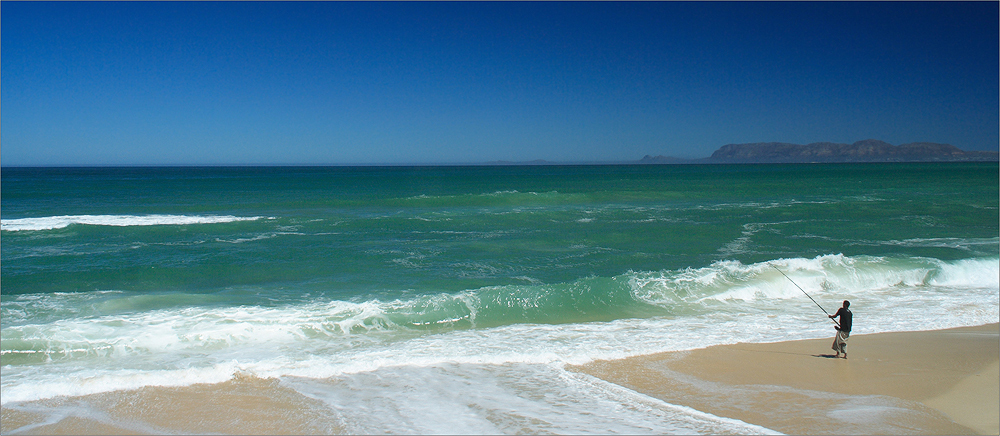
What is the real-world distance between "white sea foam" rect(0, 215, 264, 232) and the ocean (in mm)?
291

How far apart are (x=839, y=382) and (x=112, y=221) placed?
24798 mm

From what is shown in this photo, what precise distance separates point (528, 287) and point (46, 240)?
53.9 ft

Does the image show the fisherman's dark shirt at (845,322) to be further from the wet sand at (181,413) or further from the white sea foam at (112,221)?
the white sea foam at (112,221)

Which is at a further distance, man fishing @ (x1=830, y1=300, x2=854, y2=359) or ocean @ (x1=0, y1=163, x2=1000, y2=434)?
man fishing @ (x1=830, y1=300, x2=854, y2=359)

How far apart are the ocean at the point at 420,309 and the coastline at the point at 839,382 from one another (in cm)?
41

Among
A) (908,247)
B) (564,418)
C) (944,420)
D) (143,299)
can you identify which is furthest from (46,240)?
(908,247)

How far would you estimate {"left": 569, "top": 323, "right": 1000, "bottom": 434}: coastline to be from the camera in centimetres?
527

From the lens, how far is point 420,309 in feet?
30.9

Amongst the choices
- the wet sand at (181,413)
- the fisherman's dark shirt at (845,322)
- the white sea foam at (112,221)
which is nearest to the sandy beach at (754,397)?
the wet sand at (181,413)

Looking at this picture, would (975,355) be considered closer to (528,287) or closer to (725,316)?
(725,316)

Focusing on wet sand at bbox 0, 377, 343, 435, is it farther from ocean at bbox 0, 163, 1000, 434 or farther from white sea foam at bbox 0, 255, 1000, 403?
white sea foam at bbox 0, 255, 1000, 403

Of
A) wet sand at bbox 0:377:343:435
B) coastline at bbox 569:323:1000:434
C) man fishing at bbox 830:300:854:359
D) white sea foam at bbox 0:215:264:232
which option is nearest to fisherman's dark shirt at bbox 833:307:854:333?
man fishing at bbox 830:300:854:359

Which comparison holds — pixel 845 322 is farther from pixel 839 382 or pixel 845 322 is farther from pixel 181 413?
pixel 181 413

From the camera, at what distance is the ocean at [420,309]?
562 cm
